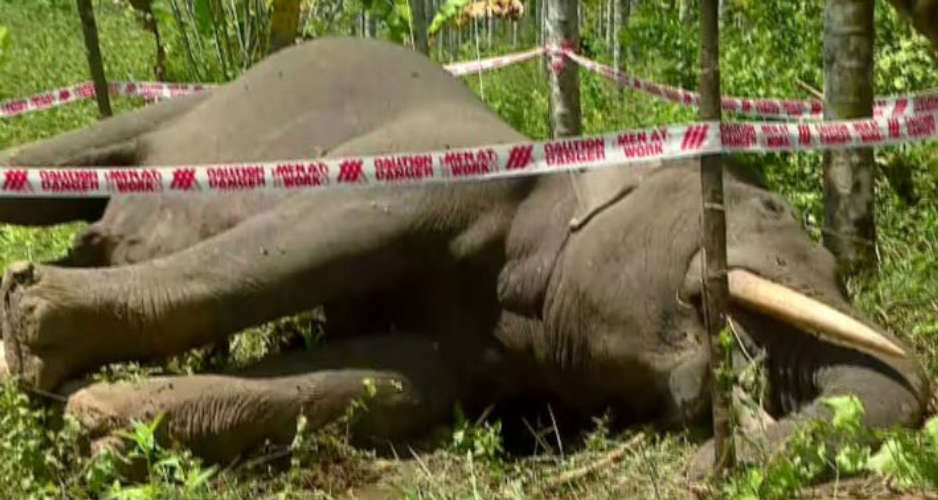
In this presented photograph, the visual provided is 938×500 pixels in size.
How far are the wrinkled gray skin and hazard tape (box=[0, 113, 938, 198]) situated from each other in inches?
11.1

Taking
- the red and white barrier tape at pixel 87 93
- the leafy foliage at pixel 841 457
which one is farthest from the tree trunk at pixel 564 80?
the leafy foliage at pixel 841 457

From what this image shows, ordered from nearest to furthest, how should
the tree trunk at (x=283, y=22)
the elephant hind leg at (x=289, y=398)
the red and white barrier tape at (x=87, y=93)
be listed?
the elephant hind leg at (x=289, y=398) → the red and white barrier tape at (x=87, y=93) → the tree trunk at (x=283, y=22)

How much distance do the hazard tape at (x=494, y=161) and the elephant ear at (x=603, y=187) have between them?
395mm

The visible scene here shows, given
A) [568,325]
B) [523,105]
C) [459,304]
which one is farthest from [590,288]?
[523,105]

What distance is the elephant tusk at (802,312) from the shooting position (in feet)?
14.4

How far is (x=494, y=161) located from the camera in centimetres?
477

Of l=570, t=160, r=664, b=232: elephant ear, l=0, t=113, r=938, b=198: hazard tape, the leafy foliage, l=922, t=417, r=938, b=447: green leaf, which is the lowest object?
the leafy foliage

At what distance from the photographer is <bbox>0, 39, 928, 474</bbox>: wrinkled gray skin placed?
15.6 feet

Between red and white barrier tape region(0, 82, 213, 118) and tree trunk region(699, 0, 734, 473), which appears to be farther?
red and white barrier tape region(0, 82, 213, 118)

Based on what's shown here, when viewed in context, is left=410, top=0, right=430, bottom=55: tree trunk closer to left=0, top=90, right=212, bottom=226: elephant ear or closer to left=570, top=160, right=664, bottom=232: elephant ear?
left=0, top=90, right=212, bottom=226: elephant ear

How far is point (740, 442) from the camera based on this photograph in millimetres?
4387

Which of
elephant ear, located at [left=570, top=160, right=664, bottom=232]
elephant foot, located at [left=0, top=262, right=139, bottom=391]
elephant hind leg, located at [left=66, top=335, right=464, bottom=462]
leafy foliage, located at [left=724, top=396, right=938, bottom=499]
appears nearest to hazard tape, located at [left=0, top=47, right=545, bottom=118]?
elephant ear, located at [left=570, top=160, right=664, bottom=232]

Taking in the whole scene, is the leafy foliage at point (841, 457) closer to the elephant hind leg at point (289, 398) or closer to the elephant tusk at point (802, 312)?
A: the elephant tusk at point (802, 312)

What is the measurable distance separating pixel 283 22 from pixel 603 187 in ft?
19.8
